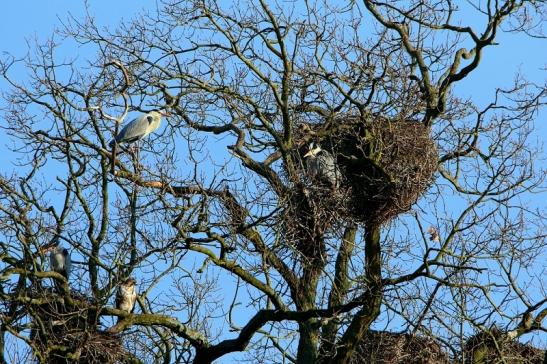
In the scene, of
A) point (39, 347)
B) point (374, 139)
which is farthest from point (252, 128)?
point (39, 347)

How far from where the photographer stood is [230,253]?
14062mm

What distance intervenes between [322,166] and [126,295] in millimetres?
2385

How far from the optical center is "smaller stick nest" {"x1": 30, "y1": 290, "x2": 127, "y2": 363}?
42.9 ft

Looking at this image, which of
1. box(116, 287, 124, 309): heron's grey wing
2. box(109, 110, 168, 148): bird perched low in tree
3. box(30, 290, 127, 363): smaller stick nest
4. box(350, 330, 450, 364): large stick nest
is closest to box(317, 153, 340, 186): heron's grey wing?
box(350, 330, 450, 364): large stick nest

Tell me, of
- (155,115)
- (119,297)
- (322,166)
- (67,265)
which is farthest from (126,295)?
(322,166)

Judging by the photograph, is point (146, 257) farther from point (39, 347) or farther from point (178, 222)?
point (39, 347)

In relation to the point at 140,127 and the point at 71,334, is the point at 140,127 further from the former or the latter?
the point at 71,334

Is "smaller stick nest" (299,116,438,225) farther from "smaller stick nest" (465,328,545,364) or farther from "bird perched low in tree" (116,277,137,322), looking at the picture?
"bird perched low in tree" (116,277,137,322)

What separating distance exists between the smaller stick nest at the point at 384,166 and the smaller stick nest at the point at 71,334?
276cm

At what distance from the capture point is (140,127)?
52.4 ft

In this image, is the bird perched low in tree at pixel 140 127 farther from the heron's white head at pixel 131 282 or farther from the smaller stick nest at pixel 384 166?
the smaller stick nest at pixel 384 166

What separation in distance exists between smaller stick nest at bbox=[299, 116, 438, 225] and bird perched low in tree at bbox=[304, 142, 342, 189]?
0.11m

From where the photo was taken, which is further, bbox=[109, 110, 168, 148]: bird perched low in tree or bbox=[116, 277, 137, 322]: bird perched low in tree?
bbox=[109, 110, 168, 148]: bird perched low in tree

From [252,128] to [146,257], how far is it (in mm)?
2423
